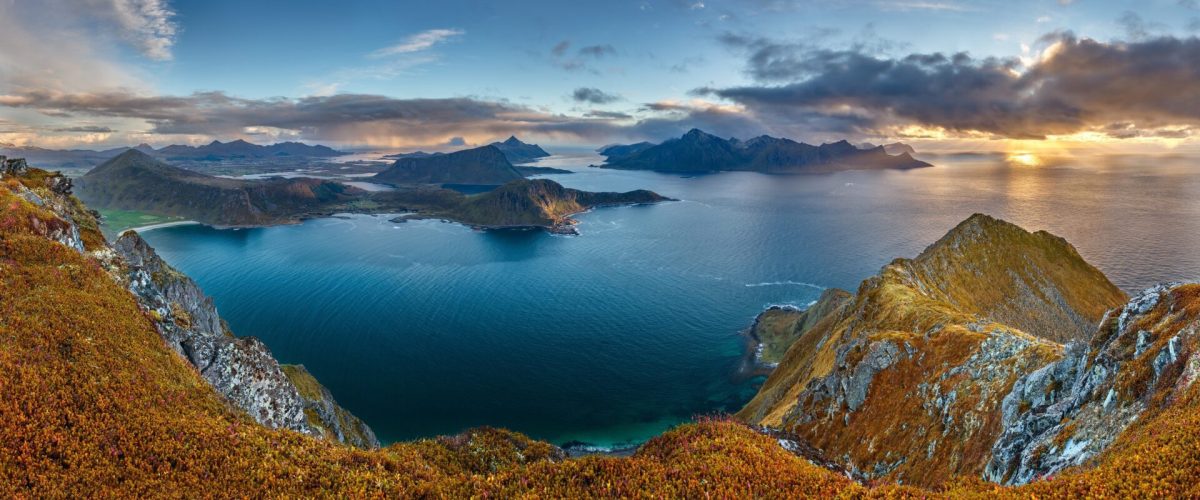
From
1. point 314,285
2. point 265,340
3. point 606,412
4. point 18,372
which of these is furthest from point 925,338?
point 314,285

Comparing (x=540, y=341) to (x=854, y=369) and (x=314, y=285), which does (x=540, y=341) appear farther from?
(x=314, y=285)

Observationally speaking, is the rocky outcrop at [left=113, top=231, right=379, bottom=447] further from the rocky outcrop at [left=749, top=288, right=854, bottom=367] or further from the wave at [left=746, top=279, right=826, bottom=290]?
the wave at [left=746, top=279, right=826, bottom=290]

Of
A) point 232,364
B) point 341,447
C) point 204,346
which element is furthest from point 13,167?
point 341,447

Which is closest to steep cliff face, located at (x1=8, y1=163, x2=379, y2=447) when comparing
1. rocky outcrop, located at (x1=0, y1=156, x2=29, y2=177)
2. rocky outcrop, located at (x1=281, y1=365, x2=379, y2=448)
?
rocky outcrop, located at (x1=281, y1=365, x2=379, y2=448)

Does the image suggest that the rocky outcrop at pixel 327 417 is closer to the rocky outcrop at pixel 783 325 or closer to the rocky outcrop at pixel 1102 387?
the rocky outcrop at pixel 1102 387

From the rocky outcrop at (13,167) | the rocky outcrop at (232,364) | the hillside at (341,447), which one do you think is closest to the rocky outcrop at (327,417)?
the rocky outcrop at (232,364)

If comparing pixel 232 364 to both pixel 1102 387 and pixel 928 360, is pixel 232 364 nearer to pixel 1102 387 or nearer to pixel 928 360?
pixel 1102 387
